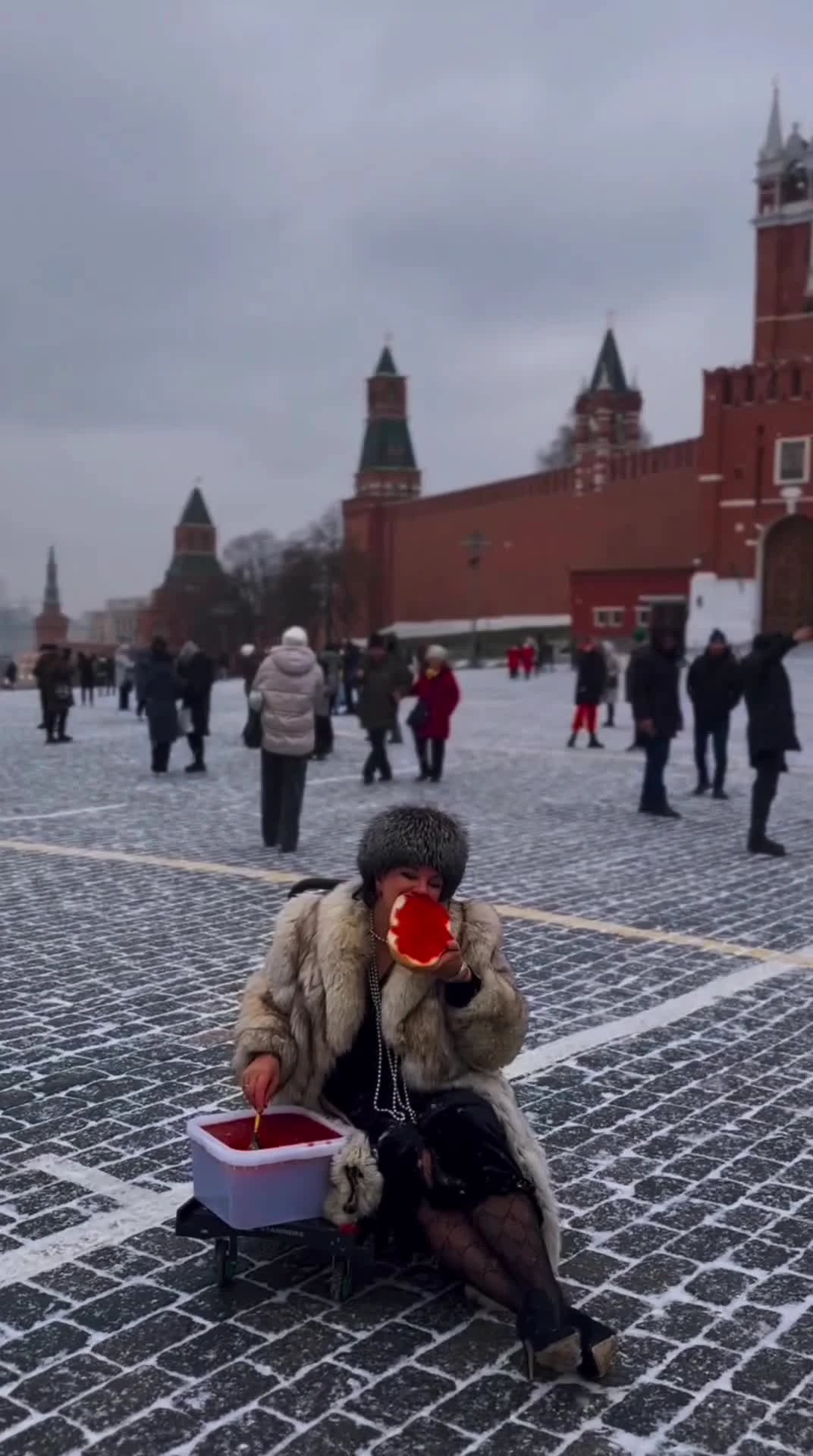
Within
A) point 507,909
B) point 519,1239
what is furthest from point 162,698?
point 519,1239

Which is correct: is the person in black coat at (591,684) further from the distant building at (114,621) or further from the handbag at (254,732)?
the distant building at (114,621)

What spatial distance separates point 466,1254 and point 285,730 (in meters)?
6.39

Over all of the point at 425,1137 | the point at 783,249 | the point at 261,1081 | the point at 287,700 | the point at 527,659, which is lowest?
the point at 425,1137

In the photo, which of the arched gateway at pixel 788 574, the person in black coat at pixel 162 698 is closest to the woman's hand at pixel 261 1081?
the person in black coat at pixel 162 698

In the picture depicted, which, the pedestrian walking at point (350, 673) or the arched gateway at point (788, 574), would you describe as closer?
the pedestrian walking at point (350, 673)

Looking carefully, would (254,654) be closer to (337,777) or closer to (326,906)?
(337,777)

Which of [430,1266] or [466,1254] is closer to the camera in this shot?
[466,1254]

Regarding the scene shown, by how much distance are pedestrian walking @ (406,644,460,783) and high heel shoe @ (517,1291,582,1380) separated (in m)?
10.5

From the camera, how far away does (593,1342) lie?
279cm

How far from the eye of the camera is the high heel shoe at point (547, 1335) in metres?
2.77

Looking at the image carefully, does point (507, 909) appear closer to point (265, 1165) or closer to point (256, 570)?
point (265, 1165)

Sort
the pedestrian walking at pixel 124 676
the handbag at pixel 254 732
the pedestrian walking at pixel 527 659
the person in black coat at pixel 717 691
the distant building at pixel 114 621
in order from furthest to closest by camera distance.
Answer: the distant building at pixel 114 621, the pedestrian walking at pixel 527 659, the pedestrian walking at pixel 124 676, the person in black coat at pixel 717 691, the handbag at pixel 254 732

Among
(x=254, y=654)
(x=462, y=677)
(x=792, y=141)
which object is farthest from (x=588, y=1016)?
(x=792, y=141)

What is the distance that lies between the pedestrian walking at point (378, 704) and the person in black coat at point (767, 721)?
4696 millimetres
